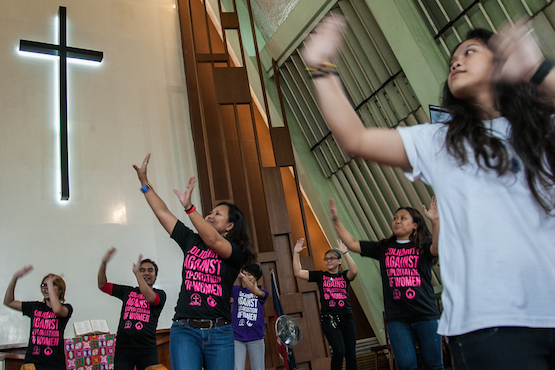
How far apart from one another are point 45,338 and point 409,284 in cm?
259

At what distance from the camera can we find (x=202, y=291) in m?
2.17

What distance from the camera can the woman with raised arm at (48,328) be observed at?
325cm

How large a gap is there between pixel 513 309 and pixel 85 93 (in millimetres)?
5527

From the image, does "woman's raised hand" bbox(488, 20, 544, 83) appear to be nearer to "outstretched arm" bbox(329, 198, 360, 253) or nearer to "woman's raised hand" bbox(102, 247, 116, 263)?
"outstretched arm" bbox(329, 198, 360, 253)

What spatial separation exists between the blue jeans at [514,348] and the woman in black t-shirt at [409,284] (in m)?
1.85

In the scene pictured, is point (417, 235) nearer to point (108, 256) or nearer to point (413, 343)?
point (413, 343)

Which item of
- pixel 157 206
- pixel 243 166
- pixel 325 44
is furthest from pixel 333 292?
pixel 325 44

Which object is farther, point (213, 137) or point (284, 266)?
point (213, 137)

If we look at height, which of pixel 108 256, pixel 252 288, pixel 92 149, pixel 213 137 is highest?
pixel 213 137

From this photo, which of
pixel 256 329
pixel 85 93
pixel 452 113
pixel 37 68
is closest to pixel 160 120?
pixel 85 93

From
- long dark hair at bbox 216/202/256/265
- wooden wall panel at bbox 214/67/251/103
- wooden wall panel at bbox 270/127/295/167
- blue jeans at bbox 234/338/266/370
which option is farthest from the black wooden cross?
long dark hair at bbox 216/202/256/265

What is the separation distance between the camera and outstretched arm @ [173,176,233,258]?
6.64ft

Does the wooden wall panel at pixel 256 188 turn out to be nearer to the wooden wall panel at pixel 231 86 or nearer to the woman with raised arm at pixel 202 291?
the wooden wall panel at pixel 231 86

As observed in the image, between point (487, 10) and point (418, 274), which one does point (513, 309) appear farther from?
point (487, 10)
